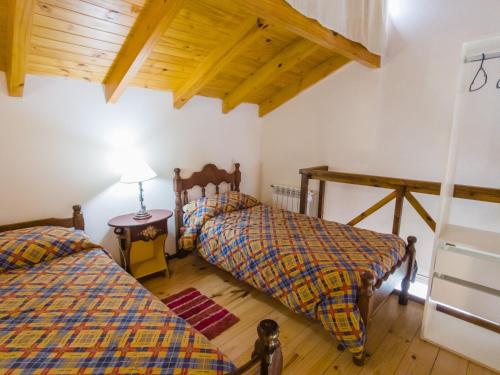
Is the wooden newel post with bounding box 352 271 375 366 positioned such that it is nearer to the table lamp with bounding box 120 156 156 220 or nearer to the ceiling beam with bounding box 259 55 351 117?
the table lamp with bounding box 120 156 156 220

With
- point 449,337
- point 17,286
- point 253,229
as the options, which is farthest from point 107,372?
point 449,337

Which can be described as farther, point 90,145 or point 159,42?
point 90,145

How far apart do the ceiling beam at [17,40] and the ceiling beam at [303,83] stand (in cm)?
264

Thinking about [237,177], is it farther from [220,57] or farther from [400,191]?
[400,191]

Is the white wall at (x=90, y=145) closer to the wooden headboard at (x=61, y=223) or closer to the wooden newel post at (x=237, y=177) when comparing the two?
the wooden headboard at (x=61, y=223)

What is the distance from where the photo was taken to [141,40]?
6.16ft

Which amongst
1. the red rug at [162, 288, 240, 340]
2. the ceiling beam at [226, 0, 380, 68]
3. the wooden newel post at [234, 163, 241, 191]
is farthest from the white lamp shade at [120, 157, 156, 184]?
the ceiling beam at [226, 0, 380, 68]

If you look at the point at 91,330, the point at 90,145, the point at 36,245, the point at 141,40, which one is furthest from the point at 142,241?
the point at 141,40

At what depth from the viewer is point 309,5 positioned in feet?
5.79

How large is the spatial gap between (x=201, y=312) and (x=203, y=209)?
3.36 ft

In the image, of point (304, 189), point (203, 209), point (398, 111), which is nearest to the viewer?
point (398, 111)

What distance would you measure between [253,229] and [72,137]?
1.75 meters

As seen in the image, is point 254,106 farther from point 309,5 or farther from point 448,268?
point 448,268

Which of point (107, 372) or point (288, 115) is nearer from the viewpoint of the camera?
point (107, 372)
